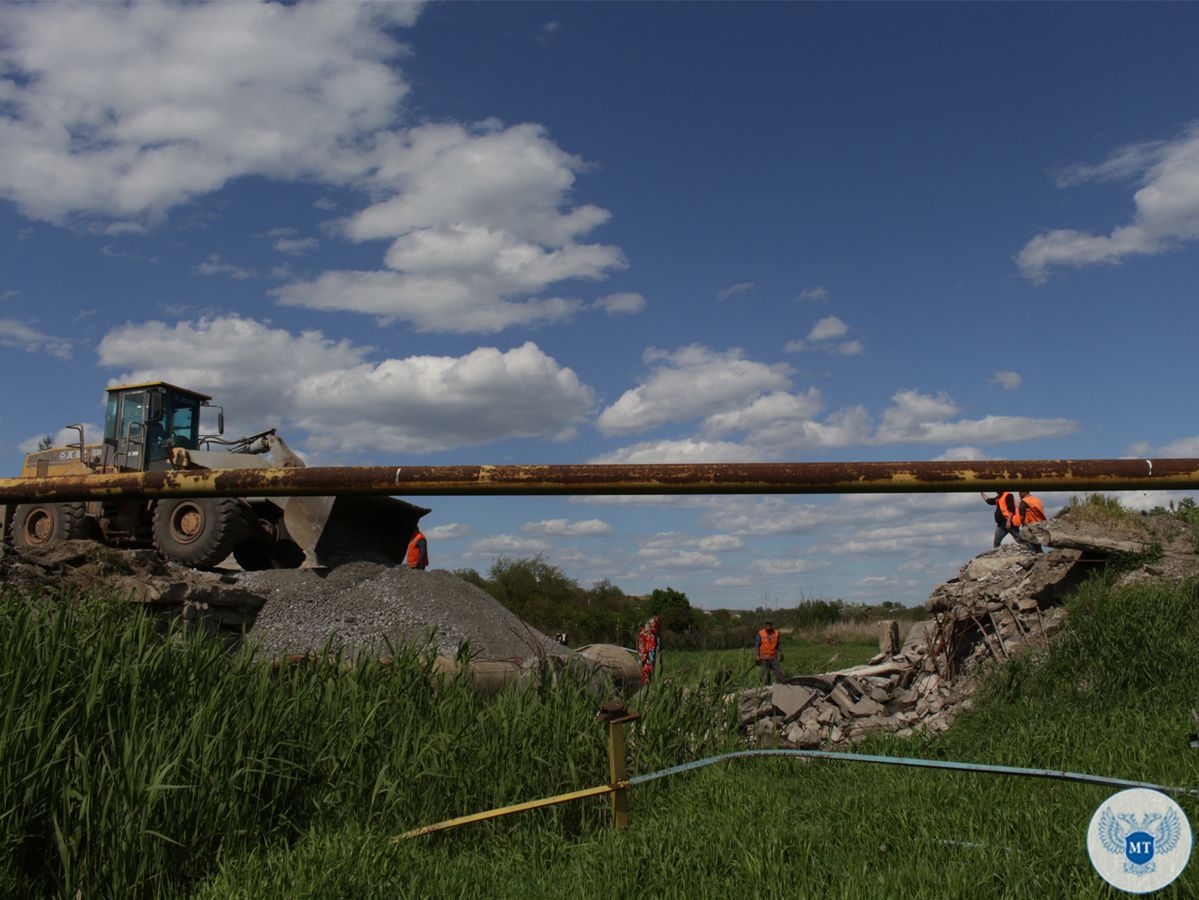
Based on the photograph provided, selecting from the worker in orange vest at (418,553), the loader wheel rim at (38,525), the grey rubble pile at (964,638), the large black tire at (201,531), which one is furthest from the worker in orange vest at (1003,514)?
the loader wheel rim at (38,525)

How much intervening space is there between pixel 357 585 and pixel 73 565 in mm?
5225

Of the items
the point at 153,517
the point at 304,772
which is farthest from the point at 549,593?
the point at 304,772

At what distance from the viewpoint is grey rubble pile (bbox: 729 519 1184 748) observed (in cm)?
764

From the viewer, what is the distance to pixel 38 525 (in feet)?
46.4

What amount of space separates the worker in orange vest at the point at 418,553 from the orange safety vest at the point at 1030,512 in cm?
807

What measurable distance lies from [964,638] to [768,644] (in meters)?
5.50

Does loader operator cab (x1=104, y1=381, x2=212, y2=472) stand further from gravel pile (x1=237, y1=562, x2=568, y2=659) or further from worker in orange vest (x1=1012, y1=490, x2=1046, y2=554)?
worker in orange vest (x1=1012, y1=490, x2=1046, y2=554)

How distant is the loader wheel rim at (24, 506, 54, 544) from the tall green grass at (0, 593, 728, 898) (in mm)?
11548

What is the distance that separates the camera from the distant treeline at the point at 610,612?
22.4 metres

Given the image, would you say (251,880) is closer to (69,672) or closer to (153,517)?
A: (69,672)

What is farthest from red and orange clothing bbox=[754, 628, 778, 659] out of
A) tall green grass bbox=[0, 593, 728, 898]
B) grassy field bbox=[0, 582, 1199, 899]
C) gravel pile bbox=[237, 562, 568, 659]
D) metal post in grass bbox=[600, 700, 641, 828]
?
metal post in grass bbox=[600, 700, 641, 828]

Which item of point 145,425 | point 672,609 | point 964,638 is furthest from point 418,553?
point 672,609

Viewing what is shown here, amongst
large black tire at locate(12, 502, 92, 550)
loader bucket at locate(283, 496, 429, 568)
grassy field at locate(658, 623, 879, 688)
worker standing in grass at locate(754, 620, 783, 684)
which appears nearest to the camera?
grassy field at locate(658, 623, 879, 688)

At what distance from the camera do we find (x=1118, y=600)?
6.66 meters
